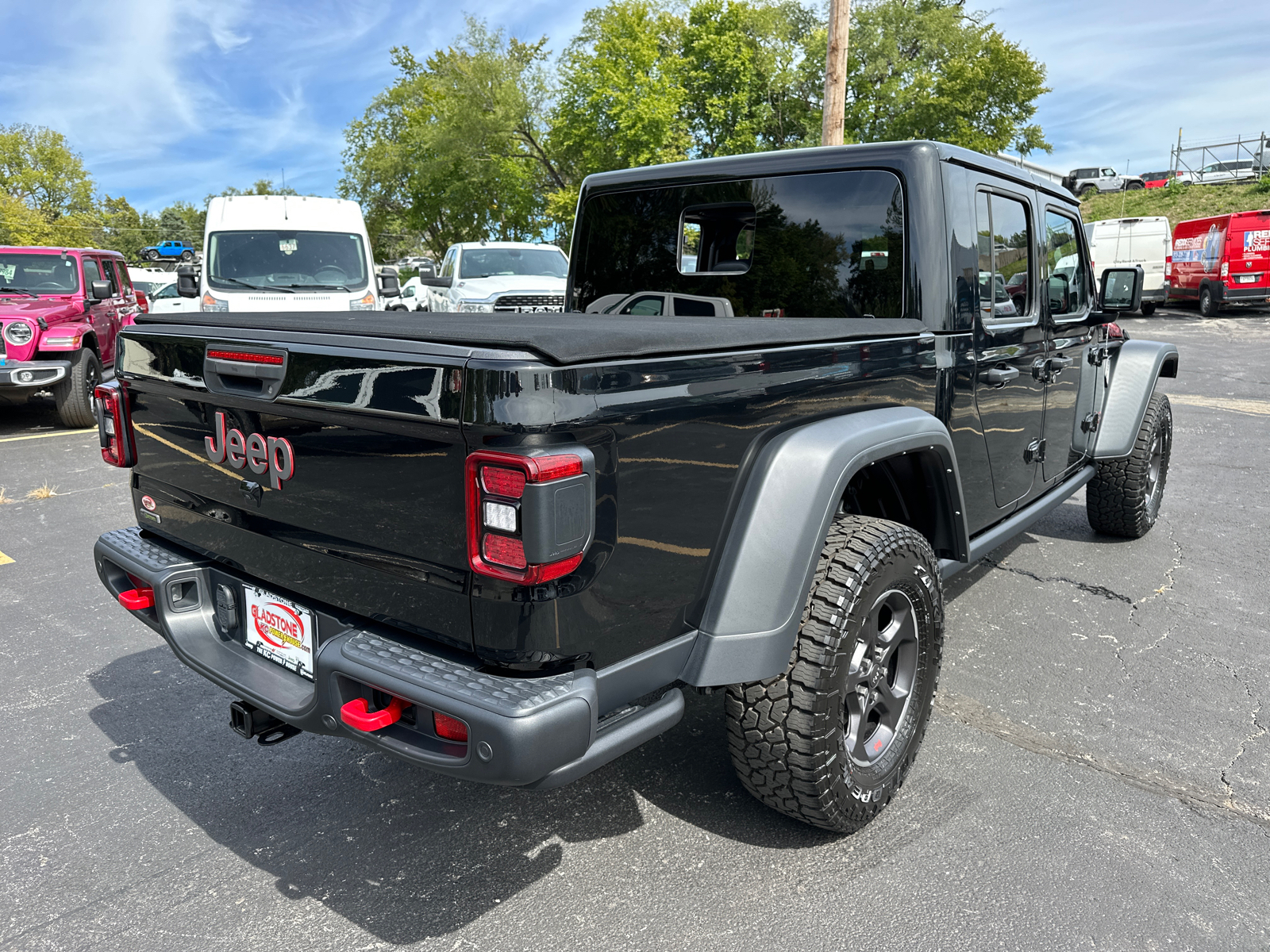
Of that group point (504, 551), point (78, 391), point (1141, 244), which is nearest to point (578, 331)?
point (504, 551)

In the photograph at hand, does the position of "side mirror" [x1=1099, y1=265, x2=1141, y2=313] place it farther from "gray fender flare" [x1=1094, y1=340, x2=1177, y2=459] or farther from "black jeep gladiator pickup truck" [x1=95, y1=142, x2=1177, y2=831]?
"black jeep gladiator pickup truck" [x1=95, y1=142, x2=1177, y2=831]

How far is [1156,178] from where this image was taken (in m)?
42.7

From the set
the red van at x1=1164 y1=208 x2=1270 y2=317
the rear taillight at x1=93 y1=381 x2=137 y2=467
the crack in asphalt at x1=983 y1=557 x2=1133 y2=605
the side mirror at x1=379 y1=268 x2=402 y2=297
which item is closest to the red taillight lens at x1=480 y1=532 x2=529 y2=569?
the rear taillight at x1=93 y1=381 x2=137 y2=467

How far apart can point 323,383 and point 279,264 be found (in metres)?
10.2

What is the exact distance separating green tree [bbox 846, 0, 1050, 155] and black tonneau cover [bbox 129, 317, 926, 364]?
36.1m

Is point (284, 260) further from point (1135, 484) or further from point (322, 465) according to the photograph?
point (322, 465)

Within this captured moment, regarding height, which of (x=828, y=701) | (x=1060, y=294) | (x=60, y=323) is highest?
(x=60, y=323)

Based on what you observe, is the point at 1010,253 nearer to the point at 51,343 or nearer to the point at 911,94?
the point at 51,343

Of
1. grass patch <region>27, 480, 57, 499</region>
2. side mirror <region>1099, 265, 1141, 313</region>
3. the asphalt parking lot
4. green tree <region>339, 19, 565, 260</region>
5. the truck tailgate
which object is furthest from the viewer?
green tree <region>339, 19, 565, 260</region>

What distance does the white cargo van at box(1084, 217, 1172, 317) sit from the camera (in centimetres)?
2141

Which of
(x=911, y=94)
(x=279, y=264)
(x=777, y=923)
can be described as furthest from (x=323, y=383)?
(x=911, y=94)

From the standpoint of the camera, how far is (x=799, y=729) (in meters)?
2.26

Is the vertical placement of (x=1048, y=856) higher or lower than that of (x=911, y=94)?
lower

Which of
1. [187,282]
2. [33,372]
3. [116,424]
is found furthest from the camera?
[187,282]
